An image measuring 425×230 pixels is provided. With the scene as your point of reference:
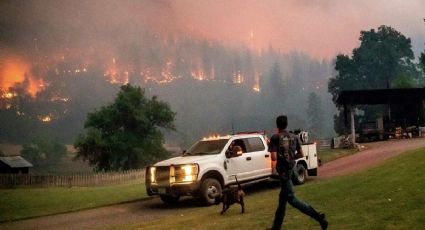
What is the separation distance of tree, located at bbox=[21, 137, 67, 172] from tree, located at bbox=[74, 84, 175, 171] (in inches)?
3172

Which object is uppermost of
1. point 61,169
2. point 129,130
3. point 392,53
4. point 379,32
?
point 379,32

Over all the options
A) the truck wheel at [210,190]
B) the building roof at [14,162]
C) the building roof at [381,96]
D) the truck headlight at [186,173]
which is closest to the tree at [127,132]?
the building roof at [14,162]

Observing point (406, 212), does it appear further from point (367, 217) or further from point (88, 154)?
point (88, 154)

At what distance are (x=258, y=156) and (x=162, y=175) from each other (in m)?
3.73

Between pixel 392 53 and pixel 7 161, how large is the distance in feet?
281

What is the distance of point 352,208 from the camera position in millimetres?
8789

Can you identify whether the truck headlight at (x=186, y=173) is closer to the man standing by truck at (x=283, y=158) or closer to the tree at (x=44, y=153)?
the man standing by truck at (x=283, y=158)

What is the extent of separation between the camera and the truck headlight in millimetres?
12703

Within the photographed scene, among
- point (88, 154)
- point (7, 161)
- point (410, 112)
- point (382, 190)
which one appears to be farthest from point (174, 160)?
point (88, 154)

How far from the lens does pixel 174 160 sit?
44.6 feet

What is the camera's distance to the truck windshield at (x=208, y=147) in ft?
46.2

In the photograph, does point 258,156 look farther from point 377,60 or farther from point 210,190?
point 377,60

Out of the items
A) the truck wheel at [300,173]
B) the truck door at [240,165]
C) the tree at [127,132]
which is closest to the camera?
the truck door at [240,165]

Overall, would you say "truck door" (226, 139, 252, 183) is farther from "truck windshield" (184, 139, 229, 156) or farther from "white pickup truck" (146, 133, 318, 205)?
"truck windshield" (184, 139, 229, 156)
